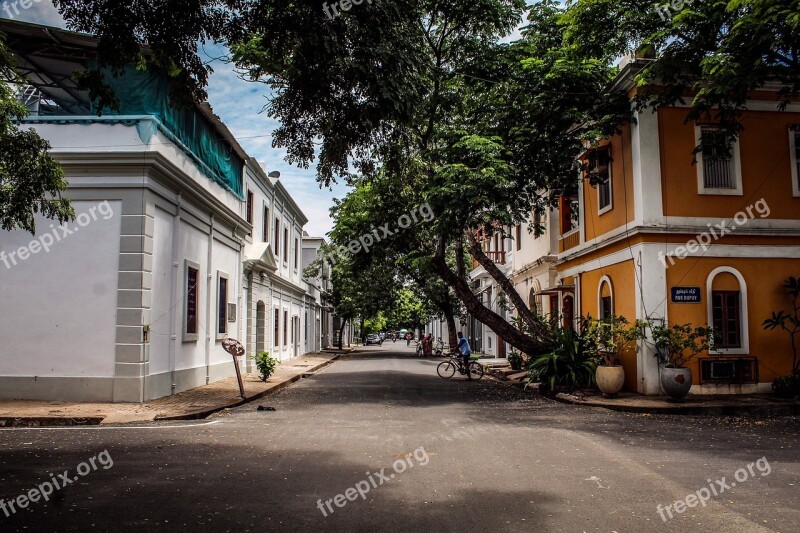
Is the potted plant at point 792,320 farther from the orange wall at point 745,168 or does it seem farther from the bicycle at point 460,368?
the bicycle at point 460,368

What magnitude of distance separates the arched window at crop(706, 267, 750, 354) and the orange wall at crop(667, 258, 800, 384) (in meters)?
0.07

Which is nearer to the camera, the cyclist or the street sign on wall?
the street sign on wall

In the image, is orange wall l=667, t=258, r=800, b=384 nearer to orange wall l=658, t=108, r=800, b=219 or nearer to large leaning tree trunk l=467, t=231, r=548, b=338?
orange wall l=658, t=108, r=800, b=219

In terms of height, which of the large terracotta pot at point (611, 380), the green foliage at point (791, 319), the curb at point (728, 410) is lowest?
the curb at point (728, 410)

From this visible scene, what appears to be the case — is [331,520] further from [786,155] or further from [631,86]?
[786,155]

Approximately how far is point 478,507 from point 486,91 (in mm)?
12794

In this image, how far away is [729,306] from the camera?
48.9 ft

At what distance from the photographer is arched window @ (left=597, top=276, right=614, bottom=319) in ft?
53.6

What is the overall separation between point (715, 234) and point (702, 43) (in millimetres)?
4713

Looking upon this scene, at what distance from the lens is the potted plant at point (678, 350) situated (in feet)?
42.9

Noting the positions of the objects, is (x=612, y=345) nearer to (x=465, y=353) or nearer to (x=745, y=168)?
(x=745, y=168)

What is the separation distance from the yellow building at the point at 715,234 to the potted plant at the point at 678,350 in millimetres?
323

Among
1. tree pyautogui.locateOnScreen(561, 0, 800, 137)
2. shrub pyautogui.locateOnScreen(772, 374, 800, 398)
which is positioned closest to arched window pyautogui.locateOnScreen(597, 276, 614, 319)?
shrub pyautogui.locateOnScreen(772, 374, 800, 398)

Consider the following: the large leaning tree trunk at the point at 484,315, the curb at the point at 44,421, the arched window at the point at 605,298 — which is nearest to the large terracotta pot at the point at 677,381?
the arched window at the point at 605,298
